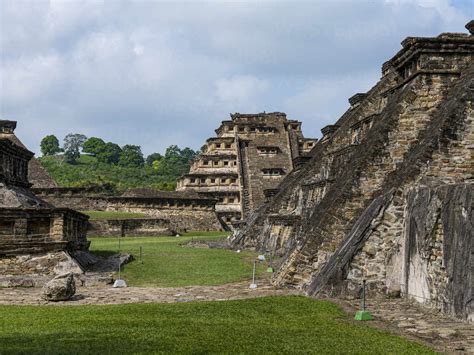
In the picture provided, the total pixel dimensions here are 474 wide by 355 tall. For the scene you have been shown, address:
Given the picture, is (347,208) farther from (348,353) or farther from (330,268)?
(348,353)

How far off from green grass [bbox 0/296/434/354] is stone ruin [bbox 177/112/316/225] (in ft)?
128

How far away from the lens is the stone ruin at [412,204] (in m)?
9.76

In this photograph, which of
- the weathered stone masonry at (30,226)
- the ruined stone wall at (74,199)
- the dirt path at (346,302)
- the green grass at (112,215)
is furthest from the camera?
the ruined stone wall at (74,199)

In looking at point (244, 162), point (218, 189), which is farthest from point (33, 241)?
point (244, 162)

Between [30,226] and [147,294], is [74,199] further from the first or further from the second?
[147,294]

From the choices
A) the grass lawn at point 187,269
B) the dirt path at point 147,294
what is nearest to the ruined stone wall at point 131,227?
the grass lawn at point 187,269

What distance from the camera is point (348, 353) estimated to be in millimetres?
7148

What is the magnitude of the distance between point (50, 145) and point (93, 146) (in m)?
12.8

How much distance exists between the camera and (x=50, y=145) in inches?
5157

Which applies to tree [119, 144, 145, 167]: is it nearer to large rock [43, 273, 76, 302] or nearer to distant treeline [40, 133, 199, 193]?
distant treeline [40, 133, 199, 193]

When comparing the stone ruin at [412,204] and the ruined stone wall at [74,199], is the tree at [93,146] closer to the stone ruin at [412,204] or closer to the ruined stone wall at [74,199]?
the ruined stone wall at [74,199]

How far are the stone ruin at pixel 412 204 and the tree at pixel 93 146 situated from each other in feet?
376

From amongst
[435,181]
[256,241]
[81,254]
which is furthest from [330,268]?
[256,241]

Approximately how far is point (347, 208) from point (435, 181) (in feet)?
7.59
